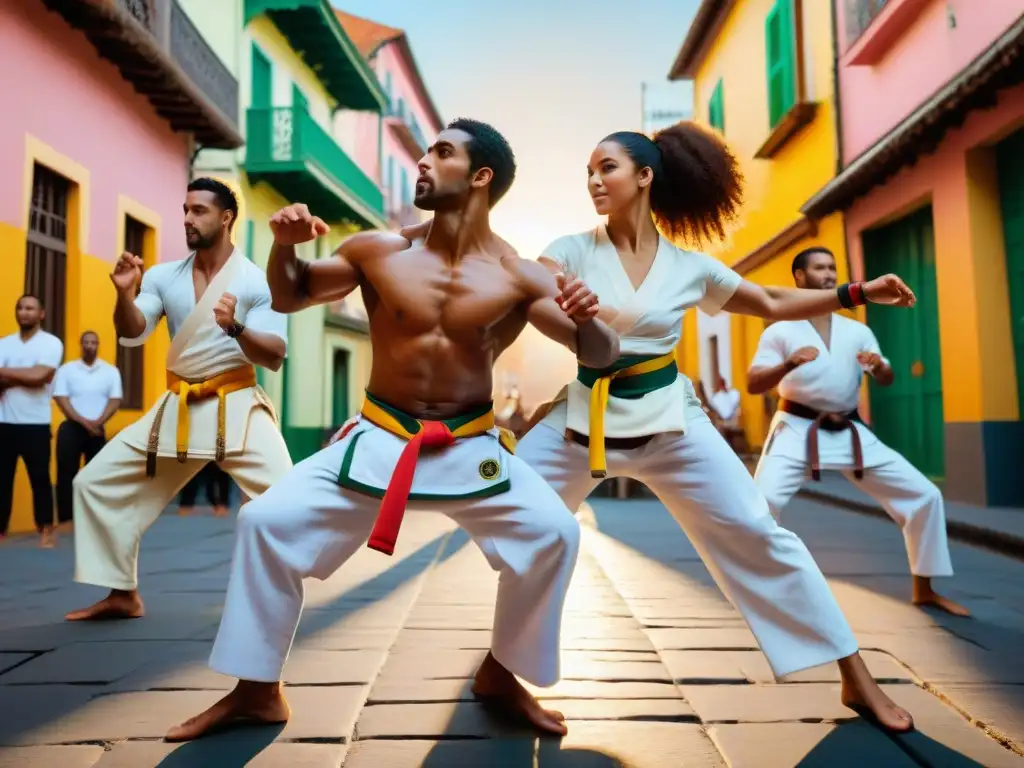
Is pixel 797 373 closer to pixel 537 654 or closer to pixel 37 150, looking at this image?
pixel 537 654

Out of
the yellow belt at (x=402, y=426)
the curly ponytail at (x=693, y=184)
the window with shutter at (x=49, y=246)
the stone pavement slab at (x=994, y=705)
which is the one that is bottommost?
the stone pavement slab at (x=994, y=705)

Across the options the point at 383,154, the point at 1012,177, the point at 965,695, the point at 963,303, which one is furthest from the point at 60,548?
the point at 383,154

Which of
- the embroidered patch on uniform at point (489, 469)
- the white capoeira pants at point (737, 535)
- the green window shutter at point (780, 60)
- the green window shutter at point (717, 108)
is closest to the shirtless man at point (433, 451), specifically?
the embroidered patch on uniform at point (489, 469)

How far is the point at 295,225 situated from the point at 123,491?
2.01 m

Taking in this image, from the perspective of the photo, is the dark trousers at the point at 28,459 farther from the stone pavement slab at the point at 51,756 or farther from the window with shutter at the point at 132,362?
the stone pavement slab at the point at 51,756

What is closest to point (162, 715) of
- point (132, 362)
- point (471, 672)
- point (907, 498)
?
point (471, 672)

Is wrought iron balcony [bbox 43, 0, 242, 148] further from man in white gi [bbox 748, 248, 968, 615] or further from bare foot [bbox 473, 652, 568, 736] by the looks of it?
bare foot [bbox 473, 652, 568, 736]

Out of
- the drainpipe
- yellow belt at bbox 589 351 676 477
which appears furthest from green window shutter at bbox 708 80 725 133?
yellow belt at bbox 589 351 676 477

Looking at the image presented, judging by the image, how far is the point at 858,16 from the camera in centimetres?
1097

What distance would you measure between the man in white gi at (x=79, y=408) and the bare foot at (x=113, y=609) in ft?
12.5

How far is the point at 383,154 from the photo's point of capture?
24.6 metres

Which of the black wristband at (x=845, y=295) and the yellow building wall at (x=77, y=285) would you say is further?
the yellow building wall at (x=77, y=285)

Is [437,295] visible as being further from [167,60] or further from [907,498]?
[167,60]

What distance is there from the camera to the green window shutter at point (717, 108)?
17.2 meters
